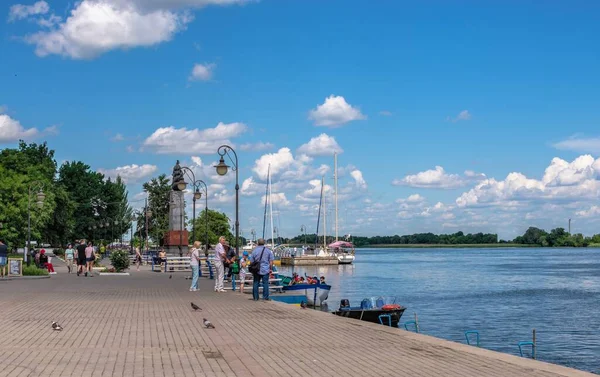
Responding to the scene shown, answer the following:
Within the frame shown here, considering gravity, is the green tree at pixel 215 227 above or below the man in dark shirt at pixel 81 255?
above

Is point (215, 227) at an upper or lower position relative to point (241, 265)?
upper

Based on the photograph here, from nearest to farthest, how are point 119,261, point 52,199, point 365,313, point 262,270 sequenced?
point 262,270, point 365,313, point 119,261, point 52,199

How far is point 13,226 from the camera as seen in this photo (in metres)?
70.4

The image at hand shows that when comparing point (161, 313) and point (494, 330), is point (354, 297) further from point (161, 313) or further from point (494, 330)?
point (161, 313)

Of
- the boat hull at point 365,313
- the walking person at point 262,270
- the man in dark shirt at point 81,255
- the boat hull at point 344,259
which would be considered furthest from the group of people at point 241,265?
the boat hull at point 344,259

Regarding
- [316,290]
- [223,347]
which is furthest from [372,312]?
[223,347]

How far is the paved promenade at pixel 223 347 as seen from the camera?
408 inches

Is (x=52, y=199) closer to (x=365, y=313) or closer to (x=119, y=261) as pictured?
(x=119, y=261)

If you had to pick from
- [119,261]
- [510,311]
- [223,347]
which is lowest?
[510,311]

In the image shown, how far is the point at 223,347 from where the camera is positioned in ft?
41.1

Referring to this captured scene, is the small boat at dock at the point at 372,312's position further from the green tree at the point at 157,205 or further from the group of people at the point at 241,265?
the green tree at the point at 157,205

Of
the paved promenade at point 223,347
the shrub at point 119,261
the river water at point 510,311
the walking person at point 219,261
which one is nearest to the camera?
the paved promenade at point 223,347

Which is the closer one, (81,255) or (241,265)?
(241,265)

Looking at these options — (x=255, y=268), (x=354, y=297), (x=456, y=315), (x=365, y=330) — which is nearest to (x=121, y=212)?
(x=354, y=297)
